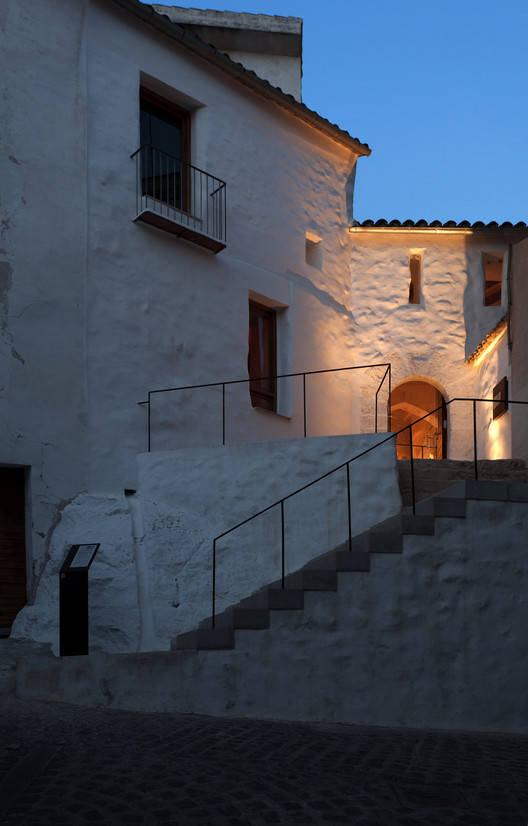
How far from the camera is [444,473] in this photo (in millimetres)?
11109

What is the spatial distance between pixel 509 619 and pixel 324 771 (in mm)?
3275

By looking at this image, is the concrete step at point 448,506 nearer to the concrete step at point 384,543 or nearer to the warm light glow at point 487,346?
the concrete step at point 384,543

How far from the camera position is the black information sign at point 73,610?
898 cm

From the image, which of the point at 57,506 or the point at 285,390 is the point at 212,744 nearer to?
the point at 57,506

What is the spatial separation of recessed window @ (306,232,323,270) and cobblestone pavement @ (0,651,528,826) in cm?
985

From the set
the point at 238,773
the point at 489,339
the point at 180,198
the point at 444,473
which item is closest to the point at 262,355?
the point at 180,198

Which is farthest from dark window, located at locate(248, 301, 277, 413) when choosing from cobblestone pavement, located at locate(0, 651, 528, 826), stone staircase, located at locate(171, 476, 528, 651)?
cobblestone pavement, located at locate(0, 651, 528, 826)

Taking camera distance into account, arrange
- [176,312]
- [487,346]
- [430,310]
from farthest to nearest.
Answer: [430,310], [487,346], [176,312]

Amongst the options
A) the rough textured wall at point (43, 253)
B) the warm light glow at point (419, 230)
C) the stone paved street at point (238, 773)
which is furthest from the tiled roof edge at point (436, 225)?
the stone paved street at point (238, 773)

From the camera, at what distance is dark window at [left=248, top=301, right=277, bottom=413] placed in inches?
584

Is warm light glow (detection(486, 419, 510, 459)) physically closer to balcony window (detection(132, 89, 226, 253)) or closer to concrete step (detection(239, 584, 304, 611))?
balcony window (detection(132, 89, 226, 253))

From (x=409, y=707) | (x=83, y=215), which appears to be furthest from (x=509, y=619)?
(x=83, y=215)

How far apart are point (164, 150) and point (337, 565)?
808 centimetres

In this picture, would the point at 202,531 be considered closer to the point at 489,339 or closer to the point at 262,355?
the point at 262,355
